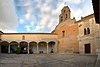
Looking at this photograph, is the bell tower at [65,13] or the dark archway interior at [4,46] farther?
the dark archway interior at [4,46]

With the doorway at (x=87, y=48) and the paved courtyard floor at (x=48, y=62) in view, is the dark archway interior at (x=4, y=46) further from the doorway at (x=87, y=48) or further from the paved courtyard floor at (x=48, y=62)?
the paved courtyard floor at (x=48, y=62)

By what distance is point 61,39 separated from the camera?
43438mm

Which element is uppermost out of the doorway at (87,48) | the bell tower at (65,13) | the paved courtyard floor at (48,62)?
the bell tower at (65,13)

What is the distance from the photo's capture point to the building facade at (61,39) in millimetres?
35278

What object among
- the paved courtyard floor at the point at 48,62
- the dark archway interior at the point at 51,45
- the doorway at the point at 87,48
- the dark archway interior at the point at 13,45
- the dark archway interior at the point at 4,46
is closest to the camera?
the paved courtyard floor at the point at 48,62

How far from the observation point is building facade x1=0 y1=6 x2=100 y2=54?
35278mm

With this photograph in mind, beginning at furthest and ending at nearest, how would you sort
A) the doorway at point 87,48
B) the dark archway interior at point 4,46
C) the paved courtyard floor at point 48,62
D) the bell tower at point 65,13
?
the dark archway interior at point 4,46
the bell tower at point 65,13
the doorway at point 87,48
the paved courtyard floor at point 48,62

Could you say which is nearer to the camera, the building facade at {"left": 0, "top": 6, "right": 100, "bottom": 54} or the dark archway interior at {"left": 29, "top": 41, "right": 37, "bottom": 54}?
the building facade at {"left": 0, "top": 6, "right": 100, "bottom": 54}

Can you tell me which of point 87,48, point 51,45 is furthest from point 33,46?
point 87,48

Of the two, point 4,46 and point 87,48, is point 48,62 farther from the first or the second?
point 4,46

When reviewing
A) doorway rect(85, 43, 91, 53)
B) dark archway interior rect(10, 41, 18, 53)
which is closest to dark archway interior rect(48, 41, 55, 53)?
dark archway interior rect(10, 41, 18, 53)

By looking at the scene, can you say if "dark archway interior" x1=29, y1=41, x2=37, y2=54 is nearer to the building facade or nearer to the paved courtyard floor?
the building facade

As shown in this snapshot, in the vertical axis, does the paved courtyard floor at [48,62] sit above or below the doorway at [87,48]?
below

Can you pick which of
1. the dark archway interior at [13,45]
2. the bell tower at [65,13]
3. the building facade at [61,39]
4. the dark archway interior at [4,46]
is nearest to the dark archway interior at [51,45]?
the building facade at [61,39]
